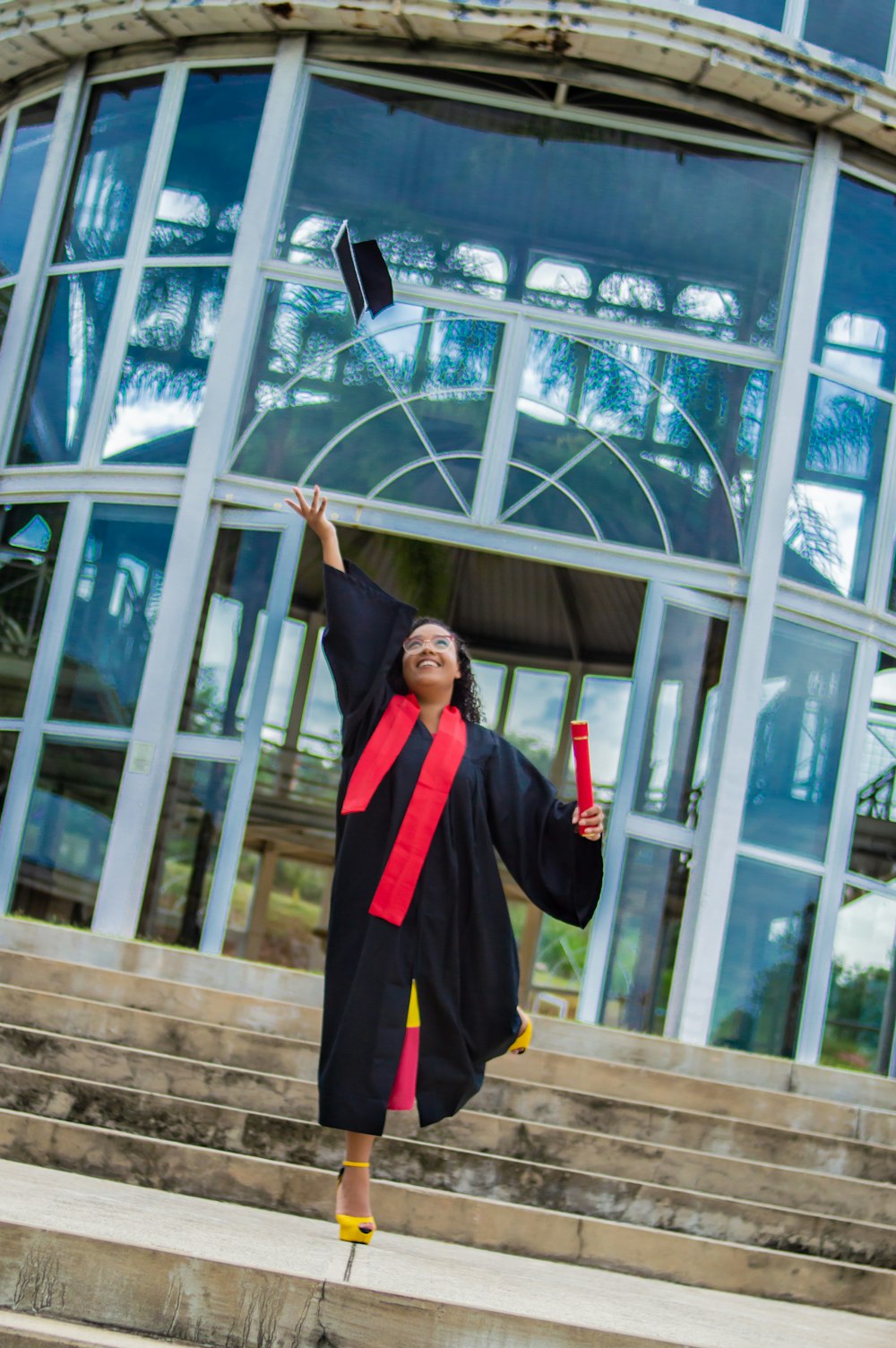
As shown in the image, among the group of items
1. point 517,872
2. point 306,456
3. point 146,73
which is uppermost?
point 146,73

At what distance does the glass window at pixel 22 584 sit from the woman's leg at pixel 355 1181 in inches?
192

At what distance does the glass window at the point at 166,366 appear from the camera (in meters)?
8.18

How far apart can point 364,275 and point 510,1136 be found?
4673 millimetres

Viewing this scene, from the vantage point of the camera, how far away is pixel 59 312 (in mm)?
8773

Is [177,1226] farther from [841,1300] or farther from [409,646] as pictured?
[841,1300]

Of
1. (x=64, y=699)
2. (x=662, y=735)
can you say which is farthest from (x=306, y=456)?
(x=662, y=735)

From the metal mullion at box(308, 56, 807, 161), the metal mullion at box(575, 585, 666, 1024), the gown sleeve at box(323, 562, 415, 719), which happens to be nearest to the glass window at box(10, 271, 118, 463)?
the metal mullion at box(308, 56, 807, 161)

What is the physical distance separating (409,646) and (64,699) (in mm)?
4275

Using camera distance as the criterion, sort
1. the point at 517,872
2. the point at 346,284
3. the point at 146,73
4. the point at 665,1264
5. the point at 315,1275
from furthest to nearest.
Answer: the point at 146,73
the point at 346,284
the point at 665,1264
the point at 517,872
the point at 315,1275

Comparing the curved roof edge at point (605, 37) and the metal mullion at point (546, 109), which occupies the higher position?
the curved roof edge at point (605, 37)

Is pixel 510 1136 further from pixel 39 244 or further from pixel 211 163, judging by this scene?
pixel 39 244

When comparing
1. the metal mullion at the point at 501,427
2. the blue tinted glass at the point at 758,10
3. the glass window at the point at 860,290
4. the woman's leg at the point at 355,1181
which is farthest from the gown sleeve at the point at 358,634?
the blue tinted glass at the point at 758,10

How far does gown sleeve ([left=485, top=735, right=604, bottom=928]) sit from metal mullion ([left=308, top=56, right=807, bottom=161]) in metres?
5.35

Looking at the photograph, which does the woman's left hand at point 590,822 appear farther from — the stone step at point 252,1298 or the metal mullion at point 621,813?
the metal mullion at point 621,813
